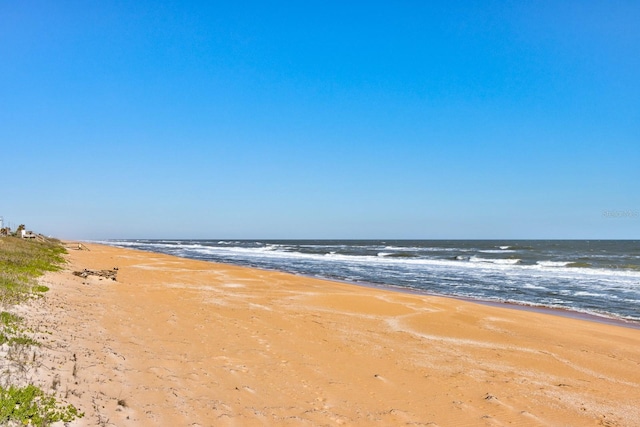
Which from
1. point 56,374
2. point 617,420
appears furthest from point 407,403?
point 56,374

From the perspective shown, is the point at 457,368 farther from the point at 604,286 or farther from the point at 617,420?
the point at 604,286

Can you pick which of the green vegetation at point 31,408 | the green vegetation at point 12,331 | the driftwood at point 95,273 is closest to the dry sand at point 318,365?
the green vegetation at point 31,408

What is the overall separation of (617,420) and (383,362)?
13.2ft

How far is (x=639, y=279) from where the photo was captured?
30.3 metres

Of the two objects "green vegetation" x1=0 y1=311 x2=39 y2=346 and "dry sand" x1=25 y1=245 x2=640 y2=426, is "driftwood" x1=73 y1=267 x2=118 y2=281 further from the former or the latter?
"green vegetation" x1=0 y1=311 x2=39 y2=346

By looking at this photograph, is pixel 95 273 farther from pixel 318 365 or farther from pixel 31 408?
pixel 31 408

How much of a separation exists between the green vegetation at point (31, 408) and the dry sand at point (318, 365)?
216 mm

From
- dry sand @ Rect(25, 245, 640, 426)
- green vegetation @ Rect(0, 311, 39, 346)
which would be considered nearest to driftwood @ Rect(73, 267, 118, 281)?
dry sand @ Rect(25, 245, 640, 426)

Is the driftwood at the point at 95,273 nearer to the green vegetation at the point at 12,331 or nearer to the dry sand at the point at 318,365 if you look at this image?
the dry sand at the point at 318,365

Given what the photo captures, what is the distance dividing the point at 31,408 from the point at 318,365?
4.99 meters

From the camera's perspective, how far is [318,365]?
8.23 metres

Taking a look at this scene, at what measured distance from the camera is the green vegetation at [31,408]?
163 inches

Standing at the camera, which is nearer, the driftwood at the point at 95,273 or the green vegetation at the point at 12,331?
the green vegetation at the point at 12,331

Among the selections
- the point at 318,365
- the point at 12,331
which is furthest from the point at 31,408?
the point at 318,365
